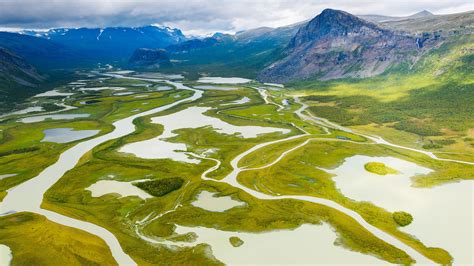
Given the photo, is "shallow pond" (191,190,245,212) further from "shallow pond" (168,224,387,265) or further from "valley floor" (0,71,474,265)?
"shallow pond" (168,224,387,265)

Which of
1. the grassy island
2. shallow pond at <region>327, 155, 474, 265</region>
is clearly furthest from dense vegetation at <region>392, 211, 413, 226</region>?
the grassy island

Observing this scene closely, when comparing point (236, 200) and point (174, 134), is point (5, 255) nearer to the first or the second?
point (236, 200)

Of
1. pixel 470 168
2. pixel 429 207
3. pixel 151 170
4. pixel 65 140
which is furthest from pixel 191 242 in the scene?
pixel 65 140

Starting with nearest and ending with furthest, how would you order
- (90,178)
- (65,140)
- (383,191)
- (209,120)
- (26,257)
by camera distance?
(26,257) → (383,191) → (90,178) → (65,140) → (209,120)

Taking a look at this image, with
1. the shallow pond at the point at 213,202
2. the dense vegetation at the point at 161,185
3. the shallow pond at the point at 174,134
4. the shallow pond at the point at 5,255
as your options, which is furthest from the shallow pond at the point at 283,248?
the shallow pond at the point at 174,134

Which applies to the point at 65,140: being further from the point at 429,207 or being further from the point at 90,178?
the point at 429,207

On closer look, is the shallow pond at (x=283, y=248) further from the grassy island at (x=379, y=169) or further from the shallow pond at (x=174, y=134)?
the shallow pond at (x=174, y=134)
